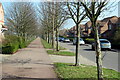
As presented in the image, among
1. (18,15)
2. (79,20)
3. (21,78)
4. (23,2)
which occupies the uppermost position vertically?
(23,2)

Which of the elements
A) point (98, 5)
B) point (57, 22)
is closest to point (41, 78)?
point (98, 5)

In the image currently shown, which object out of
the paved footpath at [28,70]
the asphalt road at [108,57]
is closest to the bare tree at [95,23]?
the asphalt road at [108,57]

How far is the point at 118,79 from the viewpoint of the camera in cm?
748

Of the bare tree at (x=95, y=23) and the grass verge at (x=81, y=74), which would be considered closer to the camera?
the bare tree at (x=95, y=23)

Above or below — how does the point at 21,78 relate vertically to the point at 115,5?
below

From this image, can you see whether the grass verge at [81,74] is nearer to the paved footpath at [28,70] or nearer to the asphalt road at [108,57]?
the paved footpath at [28,70]

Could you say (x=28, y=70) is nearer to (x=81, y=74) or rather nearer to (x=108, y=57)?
(x=81, y=74)

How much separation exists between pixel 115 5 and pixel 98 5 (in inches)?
40.4

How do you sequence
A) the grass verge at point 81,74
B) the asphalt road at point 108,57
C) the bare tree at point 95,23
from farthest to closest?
the asphalt road at point 108,57 → the grass verge at point 81,74 → the bare tree at point 95,23

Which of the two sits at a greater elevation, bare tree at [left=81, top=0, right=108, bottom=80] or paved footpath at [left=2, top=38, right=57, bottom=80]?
bare tree at [left=81, top=0, right=108, bottom=80]

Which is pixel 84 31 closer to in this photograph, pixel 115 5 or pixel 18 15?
pixel 18 15

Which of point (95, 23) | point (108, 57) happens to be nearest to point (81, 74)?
point (95, 23)

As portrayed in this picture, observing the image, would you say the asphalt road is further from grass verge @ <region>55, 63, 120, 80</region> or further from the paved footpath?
the paved footpath

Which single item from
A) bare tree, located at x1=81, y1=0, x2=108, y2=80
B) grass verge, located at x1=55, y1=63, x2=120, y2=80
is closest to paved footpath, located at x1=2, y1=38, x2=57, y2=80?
grass verge, located at x1=55, y1=63, x2=120, y2=80
